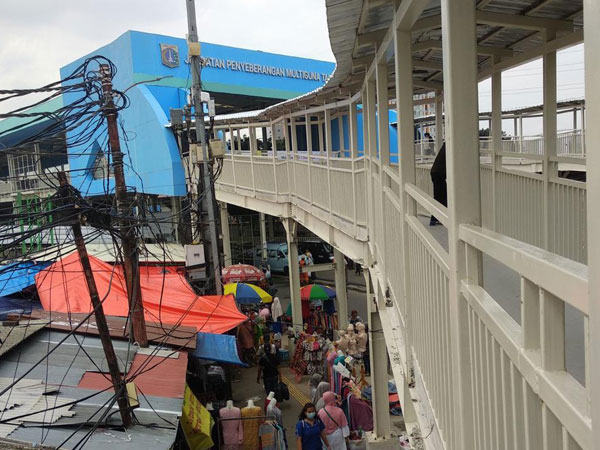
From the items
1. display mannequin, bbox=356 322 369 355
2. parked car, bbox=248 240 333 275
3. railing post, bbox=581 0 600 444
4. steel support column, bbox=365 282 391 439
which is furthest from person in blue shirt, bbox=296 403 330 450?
parked car, bbox=248 240 333 275

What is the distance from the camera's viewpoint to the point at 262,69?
31.9 metres

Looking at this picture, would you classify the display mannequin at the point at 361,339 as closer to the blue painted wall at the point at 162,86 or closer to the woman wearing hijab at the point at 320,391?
the woman wearing hijab at the point at 320,391

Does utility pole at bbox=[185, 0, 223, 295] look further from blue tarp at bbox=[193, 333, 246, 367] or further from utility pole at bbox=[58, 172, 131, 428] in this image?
utility pole at bbox=[58, 172, 131, 428]

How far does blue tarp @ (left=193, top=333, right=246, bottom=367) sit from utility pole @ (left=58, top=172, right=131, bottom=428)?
277 centimetres

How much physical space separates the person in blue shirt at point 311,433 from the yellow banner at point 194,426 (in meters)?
1.79

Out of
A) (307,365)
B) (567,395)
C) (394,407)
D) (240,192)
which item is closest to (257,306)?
(240,192)

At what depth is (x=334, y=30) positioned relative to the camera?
4.37m

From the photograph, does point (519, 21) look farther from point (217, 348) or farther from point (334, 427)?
point (217, 348)

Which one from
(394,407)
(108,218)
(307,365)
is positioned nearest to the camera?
(108,218)

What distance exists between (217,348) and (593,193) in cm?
902

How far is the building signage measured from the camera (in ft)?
97.8

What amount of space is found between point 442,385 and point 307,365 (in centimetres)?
1124

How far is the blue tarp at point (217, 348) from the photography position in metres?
9.12

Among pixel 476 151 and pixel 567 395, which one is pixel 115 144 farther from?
pixel 567 395
